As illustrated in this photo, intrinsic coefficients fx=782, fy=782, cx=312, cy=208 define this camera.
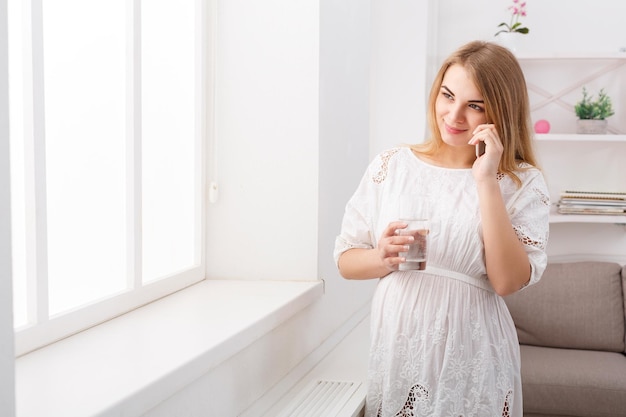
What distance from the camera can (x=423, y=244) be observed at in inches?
68.9

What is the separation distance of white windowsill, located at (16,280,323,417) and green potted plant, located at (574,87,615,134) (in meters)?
2.04

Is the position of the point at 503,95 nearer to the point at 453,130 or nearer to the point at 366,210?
the point at 453,130

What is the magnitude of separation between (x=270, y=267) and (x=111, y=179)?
2.27 feet

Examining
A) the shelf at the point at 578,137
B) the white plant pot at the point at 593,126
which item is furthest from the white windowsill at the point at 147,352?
the white plant pot at the point at 593,126

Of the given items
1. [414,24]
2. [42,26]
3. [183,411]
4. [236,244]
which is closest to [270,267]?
[236,244]

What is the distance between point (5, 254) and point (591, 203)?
3.33m

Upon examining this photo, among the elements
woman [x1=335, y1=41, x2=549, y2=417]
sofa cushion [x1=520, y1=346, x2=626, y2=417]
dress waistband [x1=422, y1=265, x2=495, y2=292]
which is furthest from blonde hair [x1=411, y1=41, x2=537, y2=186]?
sofa cushion [x1=520, y1=346, x2=626, y2=417]

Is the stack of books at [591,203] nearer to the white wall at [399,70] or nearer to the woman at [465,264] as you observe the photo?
the white wall at [399,70]

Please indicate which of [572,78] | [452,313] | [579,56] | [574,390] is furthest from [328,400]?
[572,78]

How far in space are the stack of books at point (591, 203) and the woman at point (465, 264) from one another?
2.02 m

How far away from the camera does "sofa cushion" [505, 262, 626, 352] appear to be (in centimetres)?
362

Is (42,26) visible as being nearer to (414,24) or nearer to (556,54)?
(414,24)

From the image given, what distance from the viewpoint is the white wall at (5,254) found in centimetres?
94

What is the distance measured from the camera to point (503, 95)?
1.86 metres
